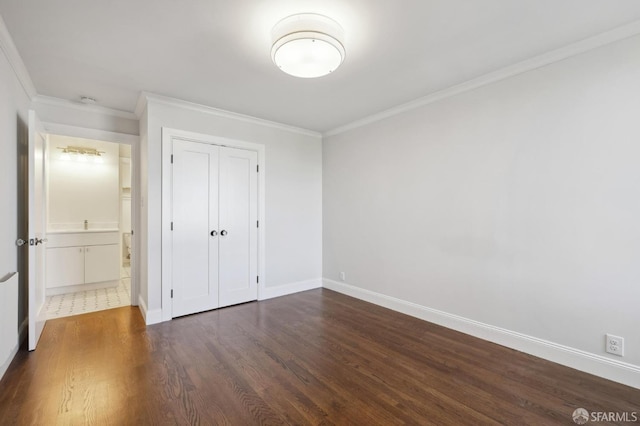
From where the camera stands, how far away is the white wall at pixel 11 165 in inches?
88.4

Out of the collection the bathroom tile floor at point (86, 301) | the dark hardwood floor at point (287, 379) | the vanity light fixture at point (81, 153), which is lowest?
the bathroom tile floor at point (86, 301)

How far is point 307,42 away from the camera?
198 centimetres

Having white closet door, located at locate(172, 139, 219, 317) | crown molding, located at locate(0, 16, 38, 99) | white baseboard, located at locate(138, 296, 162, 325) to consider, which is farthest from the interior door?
white closet door, located at locate(172, 139, 219, 317)

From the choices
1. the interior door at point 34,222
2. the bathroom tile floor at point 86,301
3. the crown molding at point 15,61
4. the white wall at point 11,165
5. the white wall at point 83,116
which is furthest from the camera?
the bathroom tile floor at point 86,301

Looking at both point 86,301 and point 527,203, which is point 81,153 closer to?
point 86,301

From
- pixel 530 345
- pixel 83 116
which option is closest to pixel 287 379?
pixel 530 345

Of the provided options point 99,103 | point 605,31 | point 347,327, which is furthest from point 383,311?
point 99,103

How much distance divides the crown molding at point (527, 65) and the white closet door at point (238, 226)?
6.45ft

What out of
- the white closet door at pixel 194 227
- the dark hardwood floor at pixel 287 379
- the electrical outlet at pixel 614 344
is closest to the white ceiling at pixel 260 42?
the white closet door at pixel 194 227

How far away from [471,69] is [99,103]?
13.4ft

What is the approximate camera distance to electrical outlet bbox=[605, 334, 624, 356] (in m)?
2.14

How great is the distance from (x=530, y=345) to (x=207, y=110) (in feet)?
13.8

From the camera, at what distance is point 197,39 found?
2221 mm

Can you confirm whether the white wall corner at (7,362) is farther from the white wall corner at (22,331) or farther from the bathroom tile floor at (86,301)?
the bathroom tile floor at (86,301)
